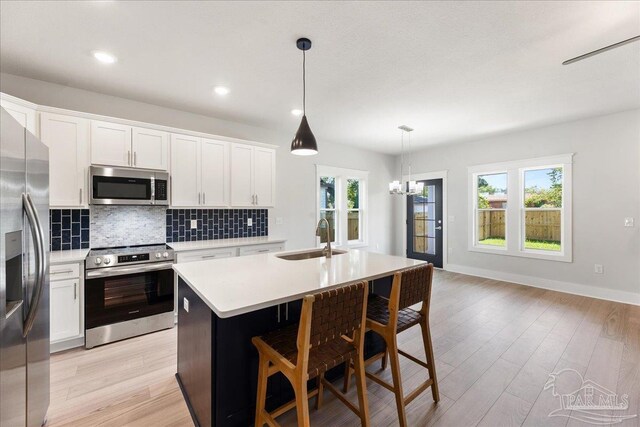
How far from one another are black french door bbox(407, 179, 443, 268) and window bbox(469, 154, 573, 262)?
2.36 ft

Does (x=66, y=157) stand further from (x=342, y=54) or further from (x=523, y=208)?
(x=523, y=208)

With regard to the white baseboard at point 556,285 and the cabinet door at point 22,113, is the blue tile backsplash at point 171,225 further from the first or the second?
the white baseboard at point 556,285

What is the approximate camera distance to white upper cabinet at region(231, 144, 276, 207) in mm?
3951

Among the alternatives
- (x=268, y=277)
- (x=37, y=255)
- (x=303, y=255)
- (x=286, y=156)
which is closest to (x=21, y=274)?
(x=37, y=255)

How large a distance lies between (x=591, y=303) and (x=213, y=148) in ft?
18.8

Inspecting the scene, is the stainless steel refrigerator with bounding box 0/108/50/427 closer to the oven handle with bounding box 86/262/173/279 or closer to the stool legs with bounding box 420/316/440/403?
the oven handle with bounding box 86/262/173/279

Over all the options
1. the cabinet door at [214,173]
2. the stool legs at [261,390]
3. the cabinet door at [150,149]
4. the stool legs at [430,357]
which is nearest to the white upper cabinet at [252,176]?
the cabinet door at [214,173]

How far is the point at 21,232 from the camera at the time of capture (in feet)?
4.25

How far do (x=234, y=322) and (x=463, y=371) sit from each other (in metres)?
1.99

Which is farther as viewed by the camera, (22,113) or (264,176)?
(264,176)

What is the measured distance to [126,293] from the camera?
2.88 m

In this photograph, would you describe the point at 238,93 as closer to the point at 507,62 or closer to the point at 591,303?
the point at 507,62

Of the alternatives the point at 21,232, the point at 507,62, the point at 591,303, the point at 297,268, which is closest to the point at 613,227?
the point at 591,303

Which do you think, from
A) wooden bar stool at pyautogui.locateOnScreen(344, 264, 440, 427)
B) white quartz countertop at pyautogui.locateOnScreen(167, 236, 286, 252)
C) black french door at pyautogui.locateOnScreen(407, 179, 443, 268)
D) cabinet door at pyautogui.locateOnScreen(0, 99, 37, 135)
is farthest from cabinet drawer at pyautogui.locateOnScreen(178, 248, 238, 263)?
black french door at pyautogui.locateOnScreen(407, 179, 443, 268)
